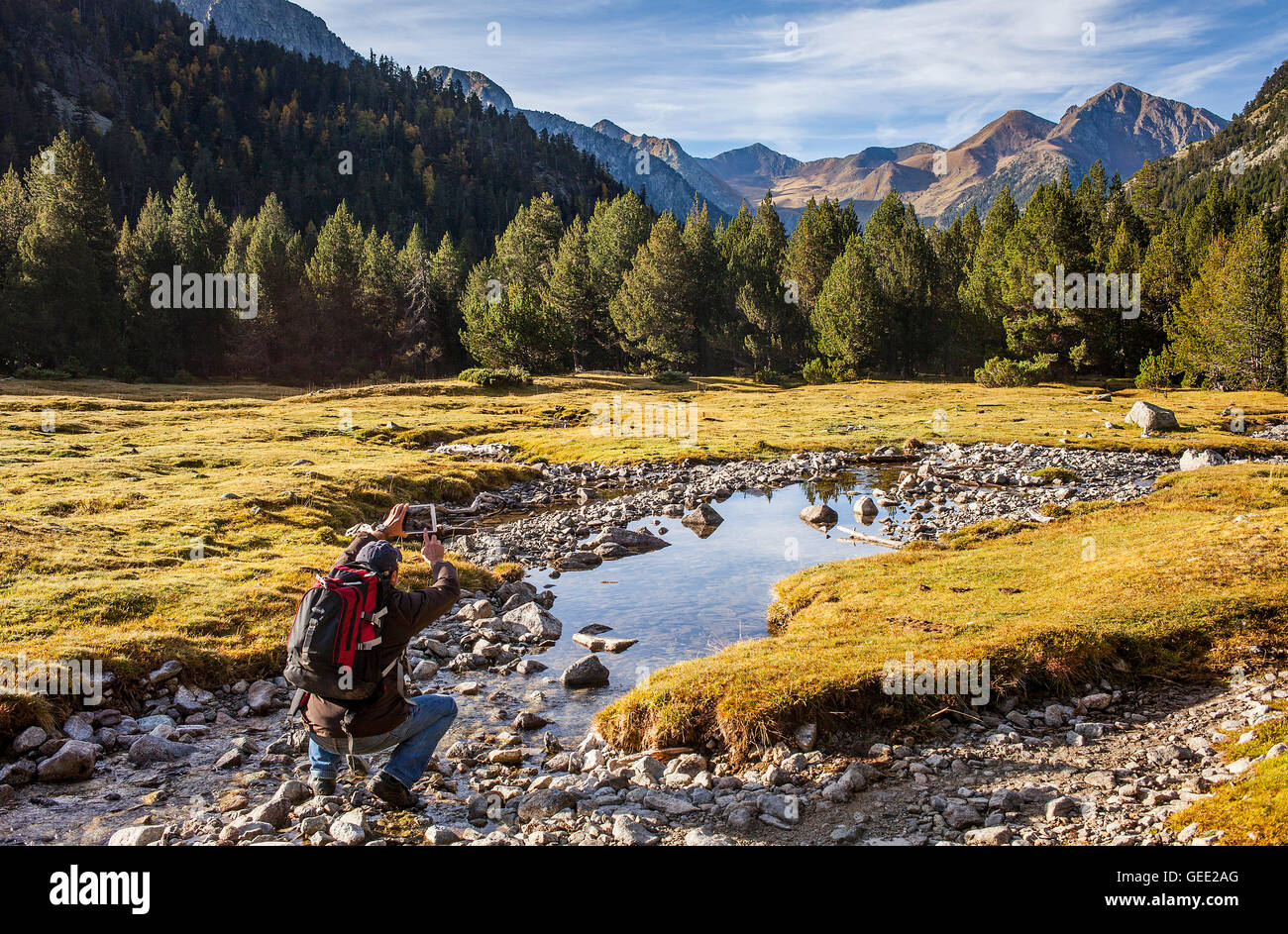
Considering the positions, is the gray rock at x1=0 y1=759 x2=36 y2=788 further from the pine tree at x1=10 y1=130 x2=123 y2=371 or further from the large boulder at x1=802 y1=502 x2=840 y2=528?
the pine tree at x1=10 y1=130 x2=123 y2=371

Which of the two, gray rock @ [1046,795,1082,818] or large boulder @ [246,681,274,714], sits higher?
gray rock @ [1046,795,1082,818]

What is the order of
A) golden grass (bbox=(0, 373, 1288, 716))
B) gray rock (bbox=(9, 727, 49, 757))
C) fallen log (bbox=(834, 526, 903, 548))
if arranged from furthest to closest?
fallen log (bbox=(834, 526, 903, 548))
golden grass (bbox=(0, 373, 1288, 716))
gray rock (bbox=(9, 727, 49, 757))

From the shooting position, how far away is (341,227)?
4488 inches

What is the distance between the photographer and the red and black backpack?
780 centimetres

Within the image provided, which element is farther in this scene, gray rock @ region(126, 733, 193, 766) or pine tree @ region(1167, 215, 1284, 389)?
pine tree @ region(1167, 215, 1284, 389)

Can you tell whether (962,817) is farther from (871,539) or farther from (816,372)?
(816,372)

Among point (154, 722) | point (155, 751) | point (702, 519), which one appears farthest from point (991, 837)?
point (702, 519)

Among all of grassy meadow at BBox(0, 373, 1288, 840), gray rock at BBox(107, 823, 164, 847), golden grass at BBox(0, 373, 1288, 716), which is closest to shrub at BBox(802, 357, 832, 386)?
golden grass at BBox(0, 373, 1288, 716)

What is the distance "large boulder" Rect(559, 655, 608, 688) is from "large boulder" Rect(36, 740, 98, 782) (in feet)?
23.6

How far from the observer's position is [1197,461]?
108ft

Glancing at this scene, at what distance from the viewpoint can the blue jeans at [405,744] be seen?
8.74 m

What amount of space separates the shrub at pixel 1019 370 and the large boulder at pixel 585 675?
73884 millimetres

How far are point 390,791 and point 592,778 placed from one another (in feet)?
8.32

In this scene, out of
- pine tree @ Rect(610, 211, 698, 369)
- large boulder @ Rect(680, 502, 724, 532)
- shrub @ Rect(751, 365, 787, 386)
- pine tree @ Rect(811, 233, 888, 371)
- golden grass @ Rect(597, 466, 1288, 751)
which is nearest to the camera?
golden grass @ Rect(597, 466, 1288, 751)
